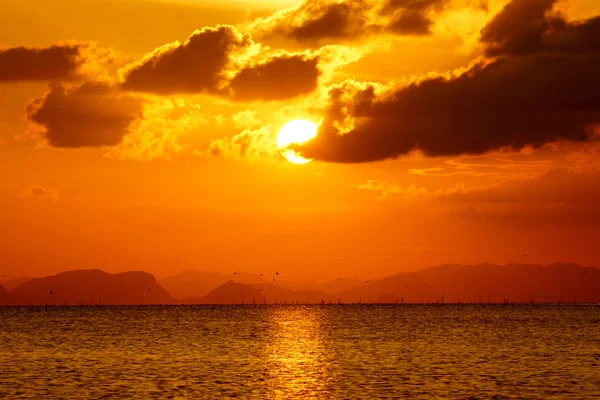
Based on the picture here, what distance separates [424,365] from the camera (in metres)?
120

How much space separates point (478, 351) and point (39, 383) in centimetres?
8096

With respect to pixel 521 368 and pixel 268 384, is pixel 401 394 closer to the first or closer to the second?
pixel 268 384

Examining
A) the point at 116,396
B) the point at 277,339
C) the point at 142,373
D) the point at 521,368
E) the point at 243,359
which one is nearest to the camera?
the point at 116,396

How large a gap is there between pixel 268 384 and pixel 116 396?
19116 mm

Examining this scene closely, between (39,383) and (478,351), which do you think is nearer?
(39,383)

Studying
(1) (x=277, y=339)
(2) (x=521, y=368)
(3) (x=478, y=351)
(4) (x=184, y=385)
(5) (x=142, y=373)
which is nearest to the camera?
(4) (x=184, y=385)

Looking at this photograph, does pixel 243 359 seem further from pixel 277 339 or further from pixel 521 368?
pixel 277 339

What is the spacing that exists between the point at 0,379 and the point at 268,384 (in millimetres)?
31848

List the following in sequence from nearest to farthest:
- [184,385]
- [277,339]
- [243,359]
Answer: [184,385] → [243,359] → [277,339]

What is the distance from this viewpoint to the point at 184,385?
94438 mm

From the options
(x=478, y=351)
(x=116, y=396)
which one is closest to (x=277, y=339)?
(x=478, y=351)

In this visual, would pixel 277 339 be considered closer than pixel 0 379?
No

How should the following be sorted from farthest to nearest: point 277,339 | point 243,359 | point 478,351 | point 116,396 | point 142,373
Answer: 1. point 277,339
2. point 478,351
3. point 243,359
4. point 142,373
5. point 116,396

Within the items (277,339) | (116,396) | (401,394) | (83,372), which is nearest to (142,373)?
(83,372)
